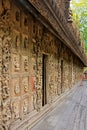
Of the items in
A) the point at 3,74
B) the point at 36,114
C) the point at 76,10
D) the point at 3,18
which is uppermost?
the point at 76,10

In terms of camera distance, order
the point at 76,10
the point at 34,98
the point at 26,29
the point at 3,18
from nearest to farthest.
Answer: the point at 3,18, the point at 26,29, the point at 34,98, the point at 76,10

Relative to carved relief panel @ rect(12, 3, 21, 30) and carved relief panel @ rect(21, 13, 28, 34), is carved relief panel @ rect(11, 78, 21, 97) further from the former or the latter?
carved relief panel @ rect(21, 13, 28, 34)

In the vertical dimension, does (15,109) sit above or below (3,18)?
below

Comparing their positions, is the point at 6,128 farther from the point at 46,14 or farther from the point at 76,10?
the point at 76,10

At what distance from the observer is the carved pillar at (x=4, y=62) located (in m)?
4.73

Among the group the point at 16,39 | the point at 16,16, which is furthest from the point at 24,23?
the point at 16,39

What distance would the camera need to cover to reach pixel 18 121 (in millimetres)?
5727

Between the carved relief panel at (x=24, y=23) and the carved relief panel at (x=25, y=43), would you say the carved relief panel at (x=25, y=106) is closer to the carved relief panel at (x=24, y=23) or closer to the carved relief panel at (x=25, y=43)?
the carved relief panel at (x=25, y=43)

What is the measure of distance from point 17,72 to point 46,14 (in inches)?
48.4

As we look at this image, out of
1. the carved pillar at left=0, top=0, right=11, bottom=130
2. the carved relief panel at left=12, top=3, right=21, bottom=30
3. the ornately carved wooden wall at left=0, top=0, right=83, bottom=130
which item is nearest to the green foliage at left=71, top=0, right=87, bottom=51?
the ornately carved wooden wall at left=0, top=0, right=83, bottom=130

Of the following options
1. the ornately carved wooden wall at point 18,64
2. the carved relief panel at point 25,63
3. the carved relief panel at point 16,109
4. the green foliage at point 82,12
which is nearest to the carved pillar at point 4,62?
the ornately carved wooden wall at point 18,64

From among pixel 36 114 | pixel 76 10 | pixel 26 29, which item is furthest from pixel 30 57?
pixel 76 10

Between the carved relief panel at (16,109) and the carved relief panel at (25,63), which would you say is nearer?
the carved relief panel at (16,109)

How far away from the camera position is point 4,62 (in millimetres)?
4824
